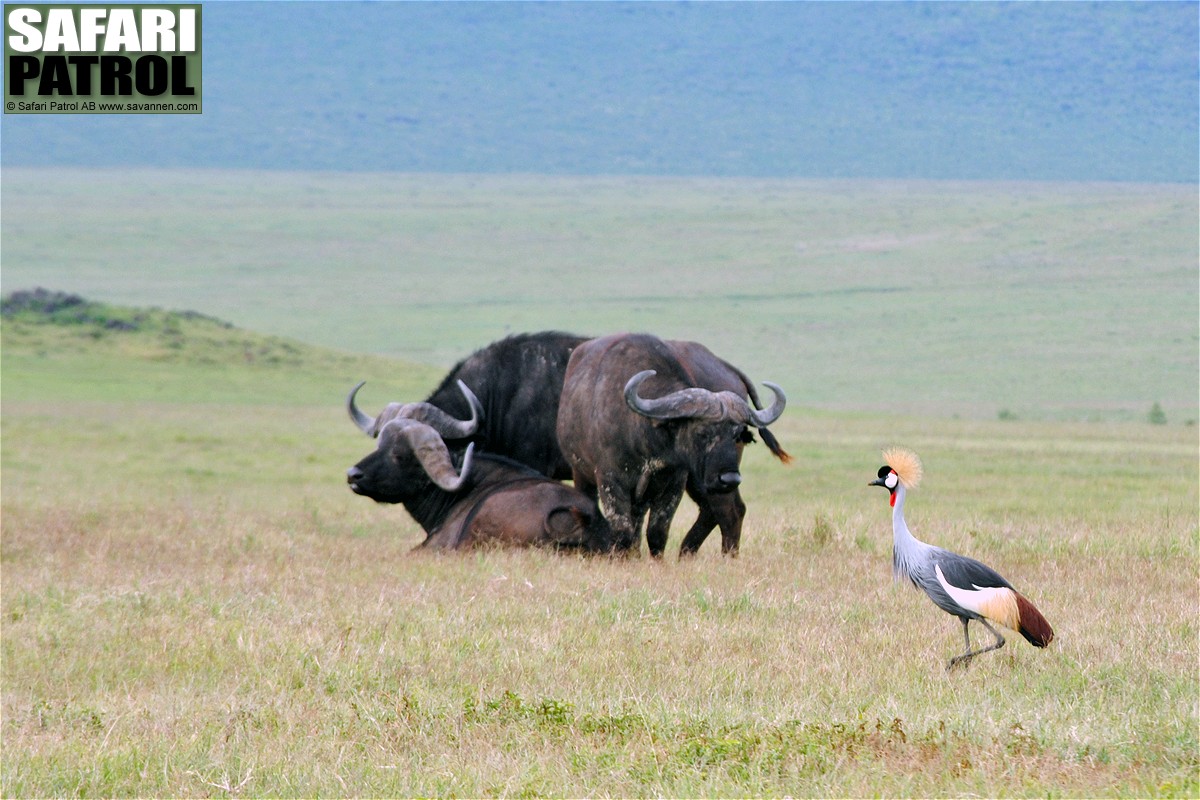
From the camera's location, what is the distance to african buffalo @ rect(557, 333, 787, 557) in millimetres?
10539

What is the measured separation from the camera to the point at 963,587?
695 centimetres

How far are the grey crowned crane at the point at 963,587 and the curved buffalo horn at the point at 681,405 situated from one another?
10.9 ft

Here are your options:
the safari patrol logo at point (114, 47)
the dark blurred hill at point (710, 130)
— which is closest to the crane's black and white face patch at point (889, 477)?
the safari patrol logo at point (114, 47)

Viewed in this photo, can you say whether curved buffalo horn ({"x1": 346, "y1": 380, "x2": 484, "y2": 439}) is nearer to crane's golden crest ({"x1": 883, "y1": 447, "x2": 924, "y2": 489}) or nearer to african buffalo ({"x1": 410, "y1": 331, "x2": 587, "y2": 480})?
african buffalo ({"x1": 410, "y1": 331, "x2": 587, "y2": 480})

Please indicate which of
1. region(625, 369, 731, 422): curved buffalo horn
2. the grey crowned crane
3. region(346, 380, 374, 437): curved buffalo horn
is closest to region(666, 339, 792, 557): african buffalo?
region(625, 369, 731, 422): curved buffalo horn

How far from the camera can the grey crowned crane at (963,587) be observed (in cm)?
687

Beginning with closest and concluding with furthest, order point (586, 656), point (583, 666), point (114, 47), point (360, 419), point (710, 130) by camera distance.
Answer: point (583, 666)
point (586, 656)
point (114, 47)
point (360, 419)
point (710, 130)

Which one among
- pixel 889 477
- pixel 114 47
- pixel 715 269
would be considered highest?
pixel 114 47

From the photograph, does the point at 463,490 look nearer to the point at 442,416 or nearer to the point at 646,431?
the point at 442,416

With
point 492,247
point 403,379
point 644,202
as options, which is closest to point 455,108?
point 644,202

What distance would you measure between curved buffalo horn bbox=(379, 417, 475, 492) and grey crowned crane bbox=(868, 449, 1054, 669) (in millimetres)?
5650

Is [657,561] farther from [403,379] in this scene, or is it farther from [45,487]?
[403,379]

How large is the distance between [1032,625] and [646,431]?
4.34 m

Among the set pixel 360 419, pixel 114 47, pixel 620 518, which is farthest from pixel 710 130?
pixel 620 518
